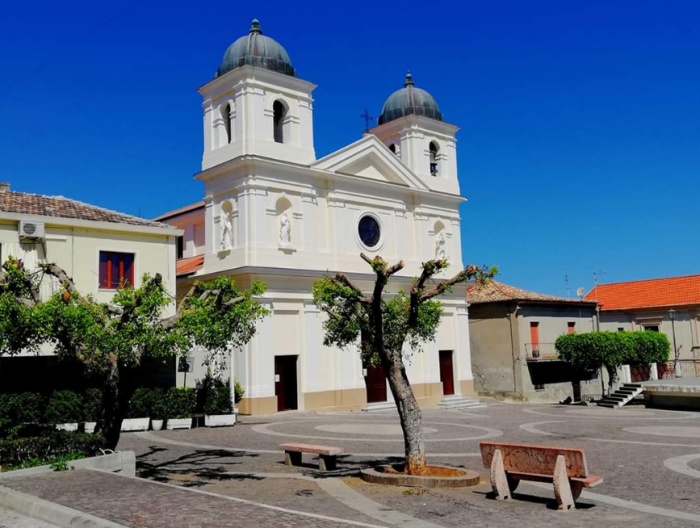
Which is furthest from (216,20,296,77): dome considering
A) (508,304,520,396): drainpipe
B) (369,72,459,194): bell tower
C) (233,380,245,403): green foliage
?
(508,304,520,396): drainpipe

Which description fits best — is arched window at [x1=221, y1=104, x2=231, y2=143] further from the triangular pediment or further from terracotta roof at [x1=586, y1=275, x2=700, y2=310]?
terracotta roof at [x1=586, y1=275, x2=700, y2=310]

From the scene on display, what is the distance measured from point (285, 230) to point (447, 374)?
1169 centimetres

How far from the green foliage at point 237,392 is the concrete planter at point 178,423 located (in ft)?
14.4

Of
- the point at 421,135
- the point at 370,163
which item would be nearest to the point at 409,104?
the point at 421,135

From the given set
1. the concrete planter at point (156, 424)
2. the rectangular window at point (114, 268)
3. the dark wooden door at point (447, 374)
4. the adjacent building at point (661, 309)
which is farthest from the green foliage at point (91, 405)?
the adjacent building at point (661, 309)

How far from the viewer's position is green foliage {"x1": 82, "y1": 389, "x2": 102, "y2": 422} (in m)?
21.0

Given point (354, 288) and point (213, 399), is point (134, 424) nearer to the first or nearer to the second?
point (213, 399)

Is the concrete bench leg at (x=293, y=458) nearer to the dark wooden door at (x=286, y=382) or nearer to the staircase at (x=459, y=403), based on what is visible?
the dark wooden door at (x=286, y=382)

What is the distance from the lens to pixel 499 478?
10.7m

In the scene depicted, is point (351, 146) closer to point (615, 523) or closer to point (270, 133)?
point (270, 133)

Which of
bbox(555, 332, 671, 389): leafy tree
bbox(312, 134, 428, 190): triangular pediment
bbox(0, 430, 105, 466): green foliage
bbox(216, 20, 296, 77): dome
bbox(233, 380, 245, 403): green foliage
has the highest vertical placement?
bbox(216, 20, 296, 77): dome

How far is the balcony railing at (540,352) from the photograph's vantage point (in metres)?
37.4

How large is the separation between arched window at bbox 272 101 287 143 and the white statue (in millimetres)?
3838

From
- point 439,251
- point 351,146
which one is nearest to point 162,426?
point 351,146
